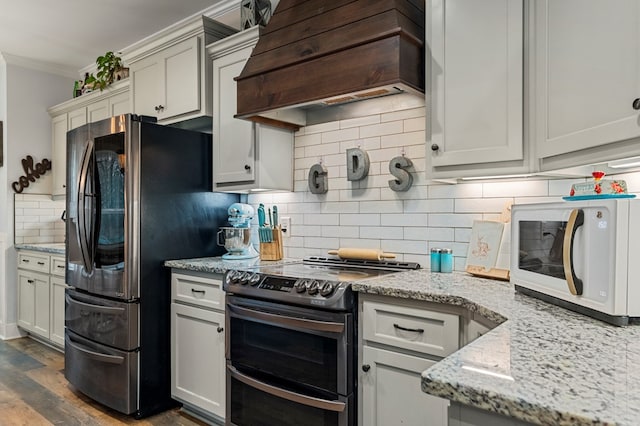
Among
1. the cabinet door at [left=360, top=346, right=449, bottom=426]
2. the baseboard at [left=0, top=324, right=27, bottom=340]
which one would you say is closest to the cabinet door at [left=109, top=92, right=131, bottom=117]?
the baseboard at [left=0, top=324, right=27, bottom=340]

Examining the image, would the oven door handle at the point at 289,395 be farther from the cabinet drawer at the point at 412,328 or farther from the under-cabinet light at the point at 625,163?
the under-cabinet light at the point at 625,163

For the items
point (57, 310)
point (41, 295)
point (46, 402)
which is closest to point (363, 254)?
point (46, 402)

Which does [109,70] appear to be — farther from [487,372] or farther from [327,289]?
[487,372]

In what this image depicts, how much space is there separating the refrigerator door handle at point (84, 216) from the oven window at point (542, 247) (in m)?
2.51

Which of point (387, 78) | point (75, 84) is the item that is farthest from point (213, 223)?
point (75, 84)

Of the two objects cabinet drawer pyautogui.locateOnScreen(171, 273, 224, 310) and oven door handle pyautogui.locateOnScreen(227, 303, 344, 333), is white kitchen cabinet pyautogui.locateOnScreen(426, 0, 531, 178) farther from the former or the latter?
cabinet drawer pyautogui.locateOnScreen(171, 273, 224, 310)

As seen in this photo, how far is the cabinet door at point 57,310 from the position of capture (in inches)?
147

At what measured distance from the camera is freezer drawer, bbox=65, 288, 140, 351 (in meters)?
2.60

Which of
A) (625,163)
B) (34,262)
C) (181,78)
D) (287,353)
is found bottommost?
(287,353)

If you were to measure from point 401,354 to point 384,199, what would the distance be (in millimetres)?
1009

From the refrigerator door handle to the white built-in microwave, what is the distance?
2540 millimetres

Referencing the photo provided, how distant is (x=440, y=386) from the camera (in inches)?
31.5

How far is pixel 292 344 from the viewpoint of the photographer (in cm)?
198

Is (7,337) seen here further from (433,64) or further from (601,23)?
(601,23)
